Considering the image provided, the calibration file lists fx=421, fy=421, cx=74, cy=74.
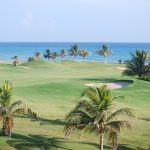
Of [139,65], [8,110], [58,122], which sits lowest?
[58,122]

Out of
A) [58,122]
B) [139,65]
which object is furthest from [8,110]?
[139,65]

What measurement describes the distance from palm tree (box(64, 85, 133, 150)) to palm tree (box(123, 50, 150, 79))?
152 feet

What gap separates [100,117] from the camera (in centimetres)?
2402

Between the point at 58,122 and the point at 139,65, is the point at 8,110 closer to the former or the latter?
the point at 58,122

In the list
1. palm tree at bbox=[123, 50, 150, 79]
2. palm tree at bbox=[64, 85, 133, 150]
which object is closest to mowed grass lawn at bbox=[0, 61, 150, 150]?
palm tree at bbox=[64, 85, 133, 150]

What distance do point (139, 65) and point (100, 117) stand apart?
47.6m

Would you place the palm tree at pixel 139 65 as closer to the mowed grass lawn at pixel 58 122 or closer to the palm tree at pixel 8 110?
the mowed grass lawn at pixel 58 122

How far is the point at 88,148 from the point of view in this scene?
26.9 meters

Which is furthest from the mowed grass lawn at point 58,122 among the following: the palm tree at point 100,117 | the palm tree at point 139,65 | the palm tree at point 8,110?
the palm tree at point 139,65

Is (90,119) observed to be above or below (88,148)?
above

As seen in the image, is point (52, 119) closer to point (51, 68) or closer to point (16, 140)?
point (16, 140)

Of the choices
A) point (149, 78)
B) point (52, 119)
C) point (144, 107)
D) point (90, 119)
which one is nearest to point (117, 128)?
point (90, 119)

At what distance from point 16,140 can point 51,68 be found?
68.1 meters

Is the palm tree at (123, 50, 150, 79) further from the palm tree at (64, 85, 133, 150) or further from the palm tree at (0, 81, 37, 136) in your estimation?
the palm tree at (64, 85, 133, 150)
